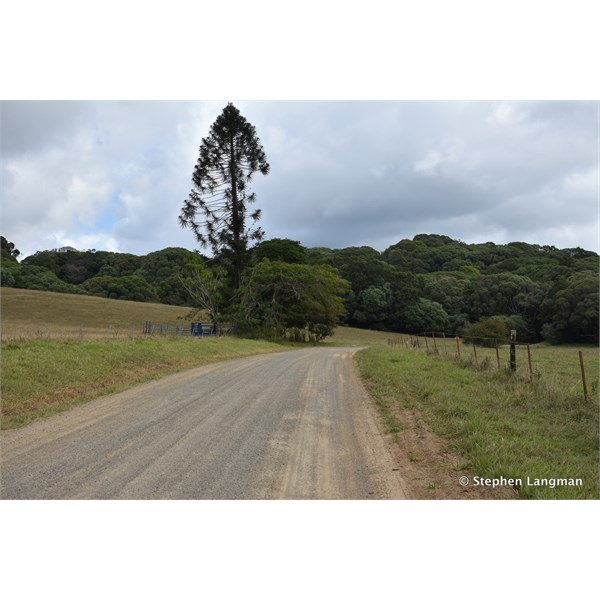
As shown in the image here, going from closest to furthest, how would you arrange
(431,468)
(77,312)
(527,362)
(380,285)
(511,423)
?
(431,468)
(511,423)
(527,362)
(77,312)
(380,285)

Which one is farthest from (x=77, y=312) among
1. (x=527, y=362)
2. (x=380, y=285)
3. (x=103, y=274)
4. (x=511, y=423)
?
(x=511, y=423)

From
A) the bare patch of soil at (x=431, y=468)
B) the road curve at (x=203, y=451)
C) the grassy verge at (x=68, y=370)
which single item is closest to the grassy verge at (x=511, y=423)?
the bare patch of soil at (x=431, y=468)

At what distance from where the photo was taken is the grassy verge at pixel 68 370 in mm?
9102

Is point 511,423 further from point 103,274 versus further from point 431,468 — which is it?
point 103,274

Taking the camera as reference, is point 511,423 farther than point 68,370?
No

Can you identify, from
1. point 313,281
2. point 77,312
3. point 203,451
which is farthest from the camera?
point 77,312

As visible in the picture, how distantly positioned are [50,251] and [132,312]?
61.7 meters

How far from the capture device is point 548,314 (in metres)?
66.3

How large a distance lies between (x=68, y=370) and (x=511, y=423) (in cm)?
1029

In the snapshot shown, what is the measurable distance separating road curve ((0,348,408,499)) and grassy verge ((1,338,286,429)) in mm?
686

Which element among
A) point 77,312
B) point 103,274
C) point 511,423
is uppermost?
point 103,274

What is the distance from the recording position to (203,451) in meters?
6.24

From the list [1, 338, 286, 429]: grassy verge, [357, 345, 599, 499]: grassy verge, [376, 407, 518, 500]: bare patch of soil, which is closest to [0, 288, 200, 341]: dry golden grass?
[1, 338, 286, 429]: grassy verge

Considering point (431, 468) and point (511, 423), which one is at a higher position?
point (511, 423)
